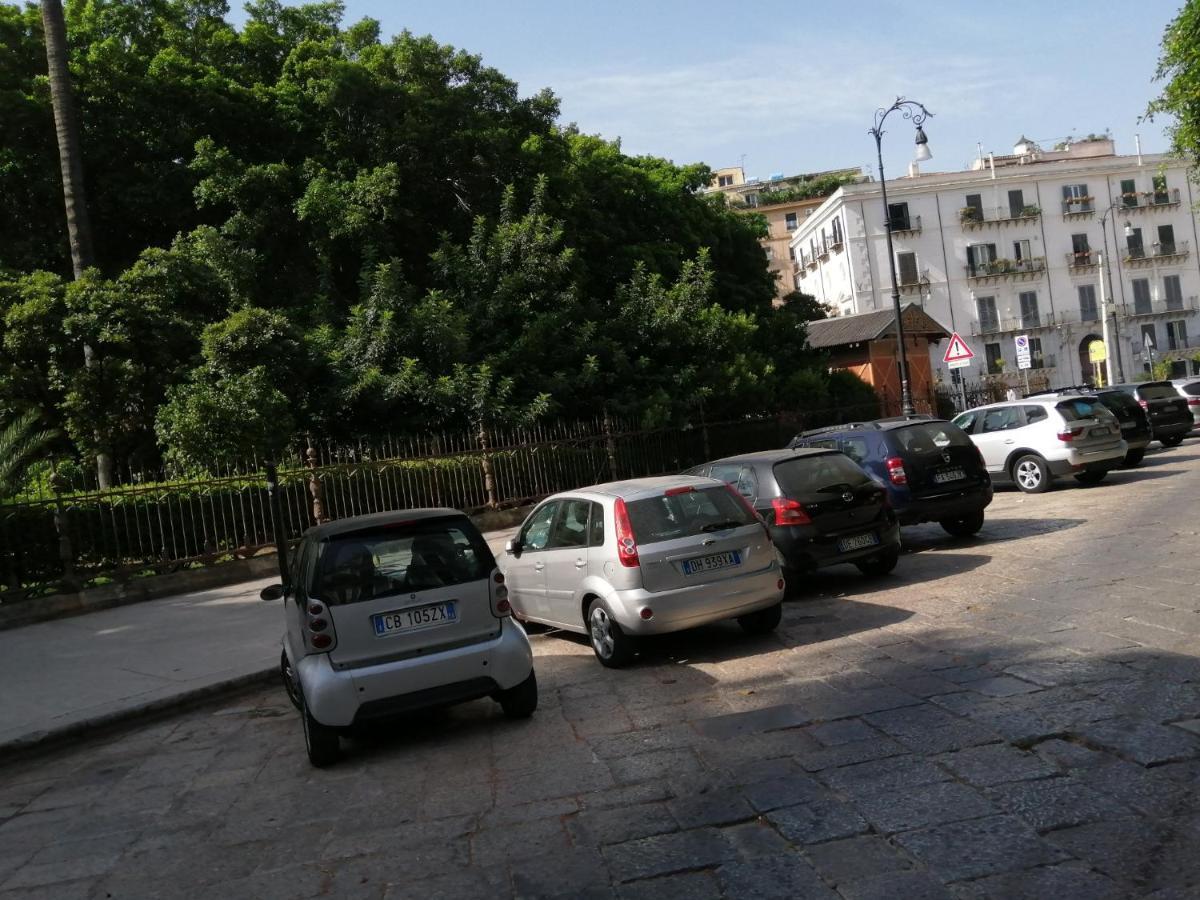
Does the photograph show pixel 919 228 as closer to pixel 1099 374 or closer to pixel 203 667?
pixel 1099 374

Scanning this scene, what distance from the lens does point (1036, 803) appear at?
4523 millimetres

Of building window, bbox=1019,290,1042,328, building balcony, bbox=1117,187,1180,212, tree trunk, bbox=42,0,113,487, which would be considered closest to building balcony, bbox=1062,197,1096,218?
building balcony, bbox=1117,187,1180,212

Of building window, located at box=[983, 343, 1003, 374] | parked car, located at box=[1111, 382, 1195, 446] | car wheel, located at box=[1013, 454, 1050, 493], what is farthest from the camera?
building window, located at box=[983, 343, 1003, 374]

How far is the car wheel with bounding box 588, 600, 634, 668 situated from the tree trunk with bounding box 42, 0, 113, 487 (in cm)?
1443

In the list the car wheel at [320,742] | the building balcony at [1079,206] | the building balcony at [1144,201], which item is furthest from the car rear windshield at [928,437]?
the building balcony at [1144,201]

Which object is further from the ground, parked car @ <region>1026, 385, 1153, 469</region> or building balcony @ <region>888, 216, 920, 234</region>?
building balcony @ <region>888, 216, 920, 234</region>

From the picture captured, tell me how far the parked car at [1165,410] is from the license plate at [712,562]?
18.1 m

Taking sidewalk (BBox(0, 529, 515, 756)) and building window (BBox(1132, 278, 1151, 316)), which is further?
building window (BBox(1132, 278, 1151, 316))

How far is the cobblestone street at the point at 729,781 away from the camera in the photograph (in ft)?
13.7

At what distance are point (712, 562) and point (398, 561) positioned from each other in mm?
2881

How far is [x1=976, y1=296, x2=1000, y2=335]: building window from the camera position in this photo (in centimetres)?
6450

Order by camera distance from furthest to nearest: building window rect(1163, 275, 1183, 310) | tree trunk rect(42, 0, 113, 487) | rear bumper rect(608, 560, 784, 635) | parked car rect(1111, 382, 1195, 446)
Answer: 1. building window rect(1163, 275, 1183, 310)
2. parked car rect(1111, 382, 1195, 446)
3. tree trunk rect(42, 0, 113, 487)
4. rear bumper rect(608, 560, 784, 635)

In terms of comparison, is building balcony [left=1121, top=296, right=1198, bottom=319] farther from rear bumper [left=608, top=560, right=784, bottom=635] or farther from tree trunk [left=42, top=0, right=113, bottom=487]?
rear bumper [left=608, top=560, right=784, bottom=635]

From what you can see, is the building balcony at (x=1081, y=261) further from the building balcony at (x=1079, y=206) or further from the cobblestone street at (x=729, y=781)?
the cobblestone street at (x=729, y=781)
